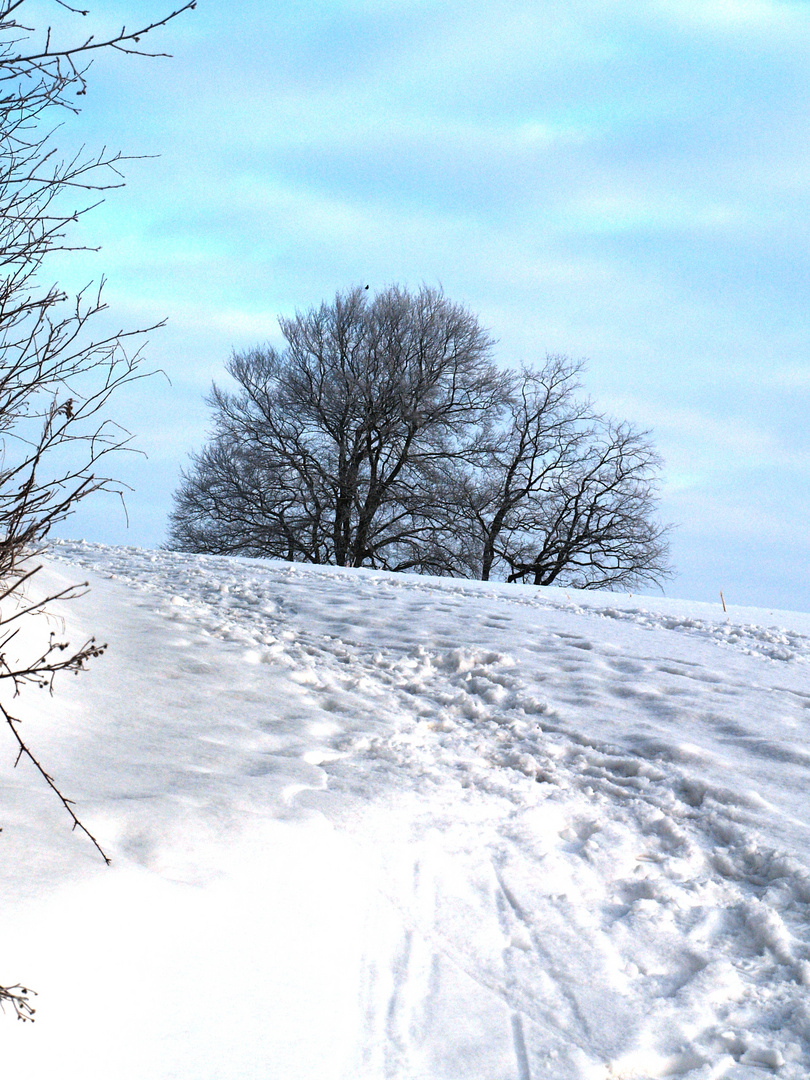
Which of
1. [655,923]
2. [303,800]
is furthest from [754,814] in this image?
[303,800]

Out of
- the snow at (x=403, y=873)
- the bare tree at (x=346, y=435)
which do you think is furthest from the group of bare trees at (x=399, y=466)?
the snow at (x=403, y=873)

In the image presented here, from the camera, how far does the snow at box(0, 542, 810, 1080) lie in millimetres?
2016

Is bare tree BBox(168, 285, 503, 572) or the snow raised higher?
bare tree BBox(168, 285, 503, 572)

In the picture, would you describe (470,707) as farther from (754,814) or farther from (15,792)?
(15,792)

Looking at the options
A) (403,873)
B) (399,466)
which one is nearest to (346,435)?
(399,466)

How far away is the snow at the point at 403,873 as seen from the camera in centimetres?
202

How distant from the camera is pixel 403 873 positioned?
2816 millimetres

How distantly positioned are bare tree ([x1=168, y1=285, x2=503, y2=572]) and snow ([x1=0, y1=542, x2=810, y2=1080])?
1480 centimetres

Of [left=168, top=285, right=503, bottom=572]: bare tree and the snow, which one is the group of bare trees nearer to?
[left=168, top=285, right=503, bottom=572]: bare tree

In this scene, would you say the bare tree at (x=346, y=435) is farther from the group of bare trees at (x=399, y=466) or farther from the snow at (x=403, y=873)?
the snow at (x=403, y=873)

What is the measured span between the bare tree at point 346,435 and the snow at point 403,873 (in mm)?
14804

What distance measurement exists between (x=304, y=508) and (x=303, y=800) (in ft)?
57.2

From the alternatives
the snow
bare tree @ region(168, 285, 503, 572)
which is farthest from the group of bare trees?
A: the snow

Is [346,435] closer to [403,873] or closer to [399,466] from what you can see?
[399,466]
